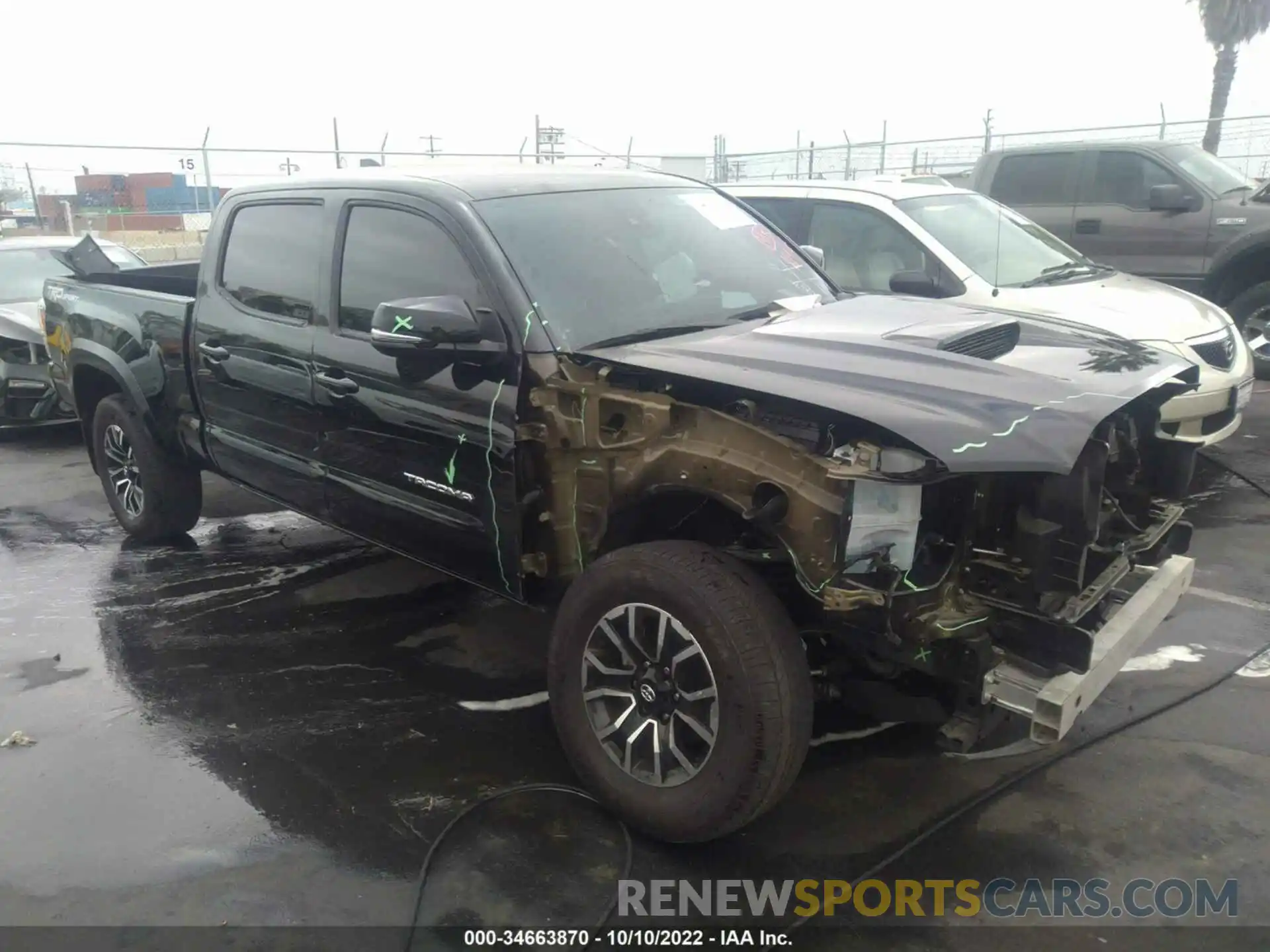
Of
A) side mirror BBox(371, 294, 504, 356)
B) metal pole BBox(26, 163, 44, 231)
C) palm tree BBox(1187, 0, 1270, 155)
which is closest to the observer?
side mirror BBox(371, 294, 504, 356)

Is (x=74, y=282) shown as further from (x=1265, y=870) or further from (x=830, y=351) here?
(x=1265, y=870)

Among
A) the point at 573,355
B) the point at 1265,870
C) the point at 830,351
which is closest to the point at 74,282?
the point at 573,355

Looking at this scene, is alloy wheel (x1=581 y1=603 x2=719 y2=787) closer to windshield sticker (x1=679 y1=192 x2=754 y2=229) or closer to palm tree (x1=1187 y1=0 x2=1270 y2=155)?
windshield sticker (x1=679 y1=192 x2=754 y2=229)

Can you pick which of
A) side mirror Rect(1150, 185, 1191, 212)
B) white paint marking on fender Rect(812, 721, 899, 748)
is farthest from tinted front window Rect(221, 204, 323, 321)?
side mirror Rect(1150, 185, 1191, 212)

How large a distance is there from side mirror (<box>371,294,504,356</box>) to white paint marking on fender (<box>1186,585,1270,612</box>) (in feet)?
11.2

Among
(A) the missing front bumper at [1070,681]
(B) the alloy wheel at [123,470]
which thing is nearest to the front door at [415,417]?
(A) the missing front bumper at [1070,681]

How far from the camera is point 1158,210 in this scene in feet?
28.6

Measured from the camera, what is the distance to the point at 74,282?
19.4ft

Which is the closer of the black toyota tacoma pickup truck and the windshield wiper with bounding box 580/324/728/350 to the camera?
the black toyota tacoma pickup truck

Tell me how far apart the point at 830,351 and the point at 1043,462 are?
0.81 m

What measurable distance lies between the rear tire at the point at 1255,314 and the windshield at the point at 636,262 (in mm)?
5915

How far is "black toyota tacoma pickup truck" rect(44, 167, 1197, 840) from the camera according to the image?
2.70 m

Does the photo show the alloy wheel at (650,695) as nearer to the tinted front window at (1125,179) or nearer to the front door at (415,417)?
the front door at (415,417)

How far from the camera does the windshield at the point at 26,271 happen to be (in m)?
9.08
